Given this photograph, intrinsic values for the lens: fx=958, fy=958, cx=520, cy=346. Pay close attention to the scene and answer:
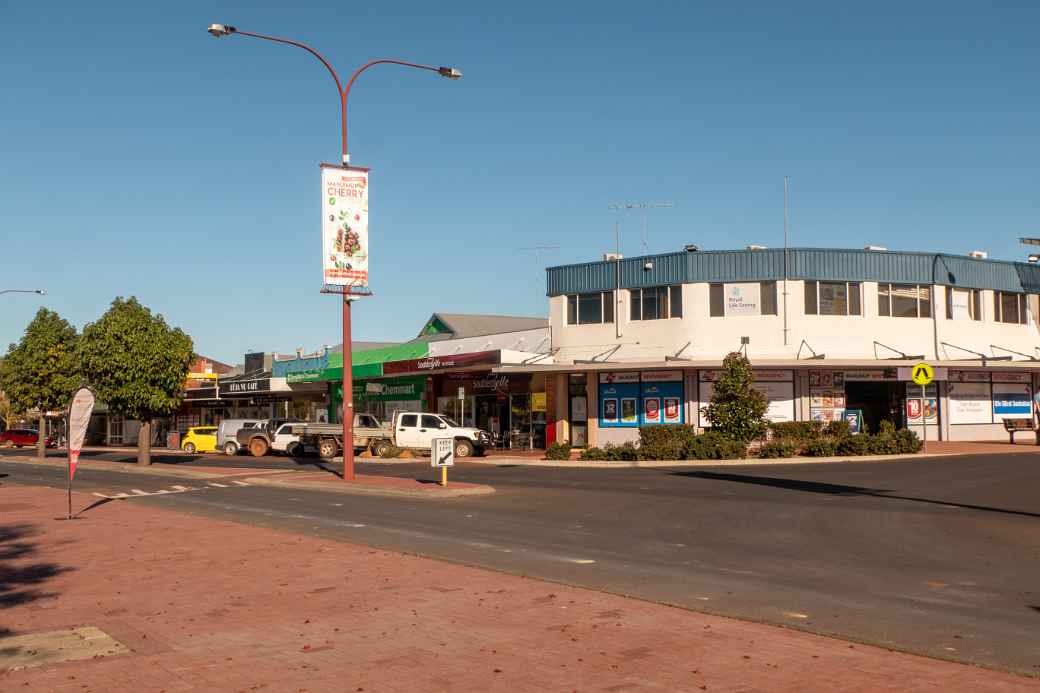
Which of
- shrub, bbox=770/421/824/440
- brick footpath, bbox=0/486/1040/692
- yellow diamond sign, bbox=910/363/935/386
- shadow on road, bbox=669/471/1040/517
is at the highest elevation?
yellow diamond sign, bbox=910/363/935/386

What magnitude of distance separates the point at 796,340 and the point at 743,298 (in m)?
2.73

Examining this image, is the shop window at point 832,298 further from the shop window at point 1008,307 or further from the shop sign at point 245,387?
the shop sign at point 245,387

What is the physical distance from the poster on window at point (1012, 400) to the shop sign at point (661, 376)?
47.9 ft

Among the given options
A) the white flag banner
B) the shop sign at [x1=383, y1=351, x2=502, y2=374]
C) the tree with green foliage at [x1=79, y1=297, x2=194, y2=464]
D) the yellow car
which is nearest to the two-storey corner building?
the shop sign at [x1=383, y1=351, x2=502, y2=374]

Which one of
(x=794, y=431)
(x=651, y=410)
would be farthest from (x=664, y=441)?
(x=794, y=431)

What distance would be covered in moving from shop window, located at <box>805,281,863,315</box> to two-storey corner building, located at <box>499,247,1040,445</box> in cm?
4

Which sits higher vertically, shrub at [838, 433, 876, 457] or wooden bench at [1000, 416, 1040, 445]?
wooden bench at [1000, 416, 1040, 445]

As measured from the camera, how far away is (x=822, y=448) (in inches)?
1358

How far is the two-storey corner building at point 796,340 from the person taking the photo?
39.1m

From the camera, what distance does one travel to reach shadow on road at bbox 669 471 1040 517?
18078 millimetres

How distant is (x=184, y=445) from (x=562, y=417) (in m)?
23.1

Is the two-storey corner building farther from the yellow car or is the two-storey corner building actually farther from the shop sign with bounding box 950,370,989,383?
the yellow car

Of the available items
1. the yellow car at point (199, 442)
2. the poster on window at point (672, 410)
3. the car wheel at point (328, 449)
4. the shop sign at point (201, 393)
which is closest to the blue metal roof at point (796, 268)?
the poster on window at point (672, 410)

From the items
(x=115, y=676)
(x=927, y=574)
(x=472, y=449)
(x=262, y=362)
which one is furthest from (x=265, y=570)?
(x=262, y=362)
